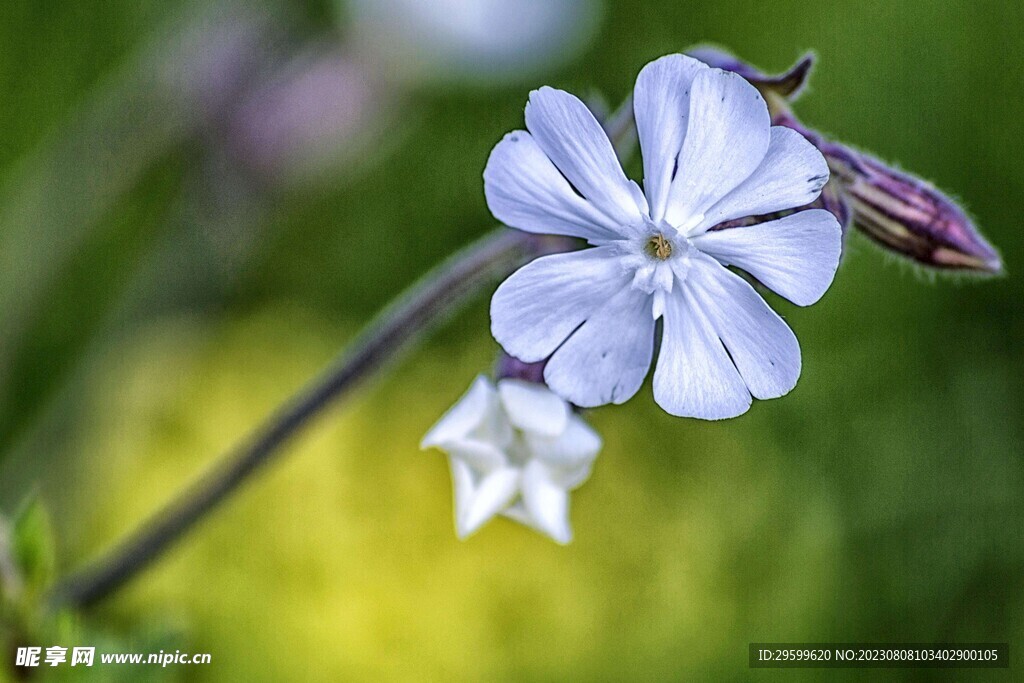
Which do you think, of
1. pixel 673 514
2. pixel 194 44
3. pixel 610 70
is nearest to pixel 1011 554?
pixel 673 514

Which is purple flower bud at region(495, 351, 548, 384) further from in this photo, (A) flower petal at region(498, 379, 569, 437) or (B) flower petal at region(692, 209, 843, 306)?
(B) flower petal at region(692, 209, 843, 306)

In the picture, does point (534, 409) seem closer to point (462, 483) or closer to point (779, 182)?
point (462, 483)

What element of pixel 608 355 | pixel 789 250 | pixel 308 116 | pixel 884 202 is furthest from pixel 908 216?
pixel 308 116

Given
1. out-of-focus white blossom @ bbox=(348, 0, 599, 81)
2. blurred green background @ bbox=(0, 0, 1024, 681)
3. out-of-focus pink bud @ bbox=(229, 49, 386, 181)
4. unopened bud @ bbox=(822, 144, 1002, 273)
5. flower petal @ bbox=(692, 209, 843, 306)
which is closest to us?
flower petal @ bbox=(692, 209, 843, 306)

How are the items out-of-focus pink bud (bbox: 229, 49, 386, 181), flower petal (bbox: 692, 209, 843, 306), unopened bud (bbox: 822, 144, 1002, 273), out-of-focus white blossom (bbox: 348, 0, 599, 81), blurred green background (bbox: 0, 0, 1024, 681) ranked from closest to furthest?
flower petal (bbox: 692, 209, 843, 306) → unopened bud (bbox: 822, 144, 1002, 273) → blurred green background (bbox: 0, 0, 1024, 681) → out-of-focus pink bud (bbox: 229, 49, 386, 181) → out-of-focus white blossom (bbox: 348, 0, 599, 81)

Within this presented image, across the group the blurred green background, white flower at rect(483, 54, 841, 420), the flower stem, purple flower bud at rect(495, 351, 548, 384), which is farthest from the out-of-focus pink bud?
white flower at rect(483, 54, 841, 420)

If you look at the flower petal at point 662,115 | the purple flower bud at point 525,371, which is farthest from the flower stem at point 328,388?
the flower petal at point 662,115

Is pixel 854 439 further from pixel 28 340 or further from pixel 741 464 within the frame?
pixel 28 340
